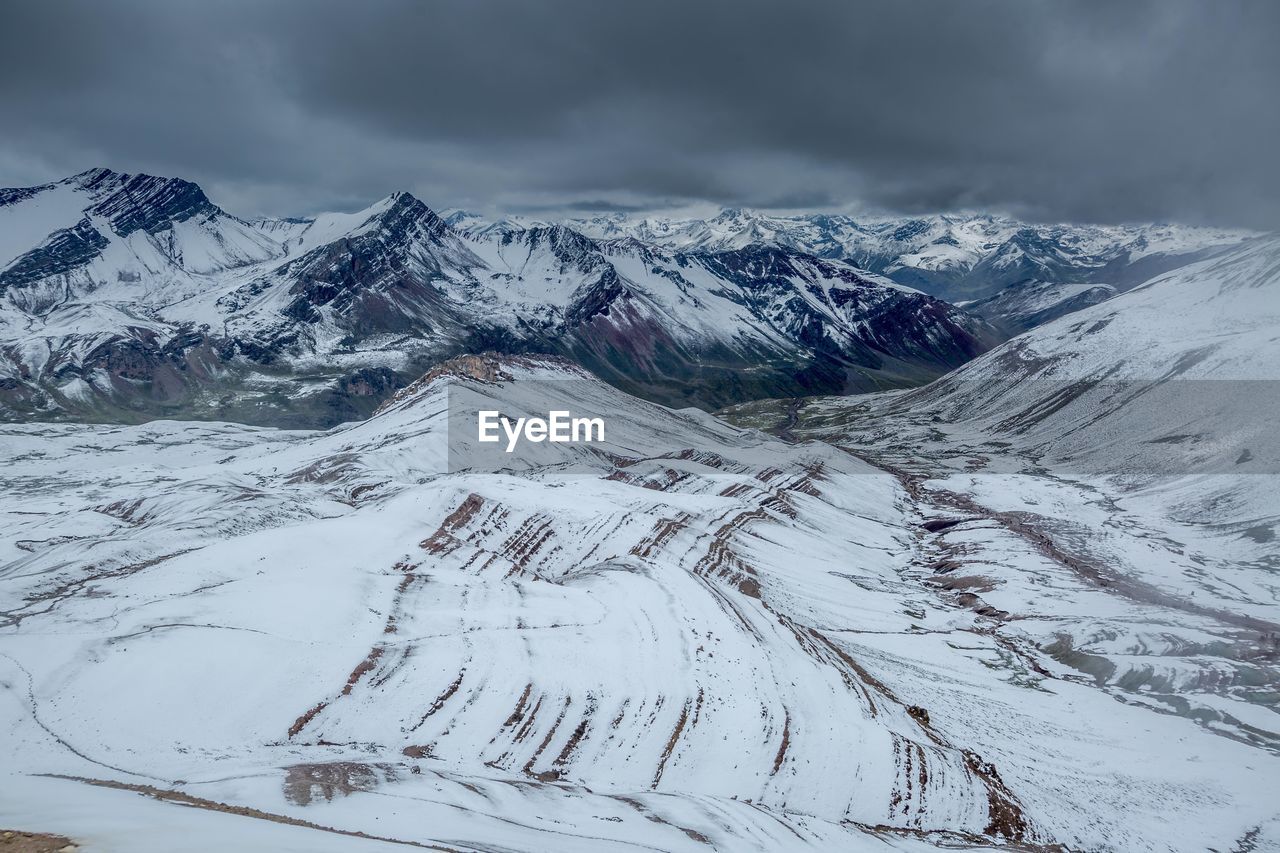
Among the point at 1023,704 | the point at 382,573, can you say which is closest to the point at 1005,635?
the point at 1023,704

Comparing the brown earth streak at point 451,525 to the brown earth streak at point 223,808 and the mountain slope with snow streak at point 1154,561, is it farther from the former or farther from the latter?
the mountain slope with snow streak at point 1154,561

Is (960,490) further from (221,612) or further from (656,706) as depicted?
(221,612)

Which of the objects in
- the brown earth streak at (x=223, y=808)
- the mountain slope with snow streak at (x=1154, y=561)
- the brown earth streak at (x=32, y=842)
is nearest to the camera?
the brown earth streak at (x=32, y=842)

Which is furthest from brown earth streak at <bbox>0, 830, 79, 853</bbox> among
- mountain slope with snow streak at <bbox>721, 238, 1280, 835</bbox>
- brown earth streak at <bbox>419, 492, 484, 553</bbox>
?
mountain slope with snow streak at <bbox>721, 238, 1280, 835</bbox>

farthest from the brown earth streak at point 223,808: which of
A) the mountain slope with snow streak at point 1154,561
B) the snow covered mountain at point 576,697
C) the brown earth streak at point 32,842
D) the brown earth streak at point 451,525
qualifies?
the mountain slope with snow streak at point 1154,561

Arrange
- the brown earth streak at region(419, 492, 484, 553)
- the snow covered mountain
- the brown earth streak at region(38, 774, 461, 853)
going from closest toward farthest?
the brown earth streak at region(38, 774, 461, 853), the snow covered mountain, the brown earth streak at region(419, 492, 484, 553)

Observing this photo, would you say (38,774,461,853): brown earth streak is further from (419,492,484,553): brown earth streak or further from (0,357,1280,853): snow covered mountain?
(419,492,484,553): brown earth streak

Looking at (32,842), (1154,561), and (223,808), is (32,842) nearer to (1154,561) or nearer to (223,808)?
(223,808)

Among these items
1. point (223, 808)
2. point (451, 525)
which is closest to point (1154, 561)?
point (451, 525)
